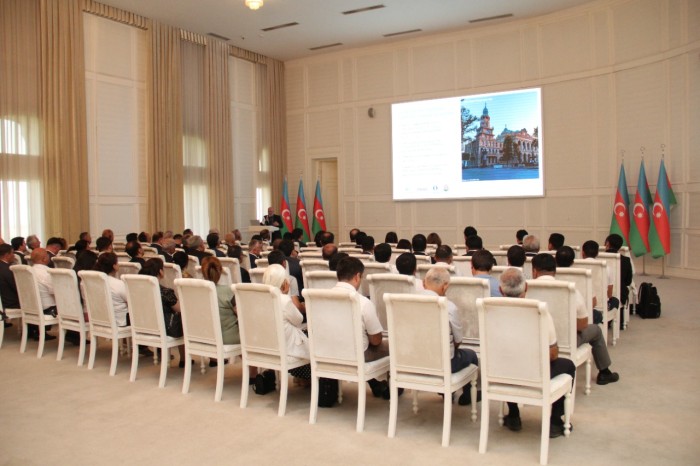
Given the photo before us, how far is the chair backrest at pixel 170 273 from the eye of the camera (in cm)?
597

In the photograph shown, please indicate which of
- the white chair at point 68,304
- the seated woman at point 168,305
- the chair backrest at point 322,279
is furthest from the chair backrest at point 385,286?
the white chair at point 68,304

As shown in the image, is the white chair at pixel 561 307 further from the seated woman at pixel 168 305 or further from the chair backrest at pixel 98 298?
the chair backrest at pixel 98 298

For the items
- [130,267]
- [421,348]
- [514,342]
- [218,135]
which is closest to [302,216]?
[218,135]

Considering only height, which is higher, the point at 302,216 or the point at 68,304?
the point at 302,216

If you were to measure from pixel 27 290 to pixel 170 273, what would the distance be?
1436 millimetres

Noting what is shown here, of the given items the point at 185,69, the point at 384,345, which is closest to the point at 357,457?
the point at 384,345

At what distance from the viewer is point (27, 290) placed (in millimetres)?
6246

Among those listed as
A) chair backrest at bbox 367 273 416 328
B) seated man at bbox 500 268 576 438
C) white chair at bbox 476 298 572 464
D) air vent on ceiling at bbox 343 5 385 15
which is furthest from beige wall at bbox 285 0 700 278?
white chair at bbox 476 298 572 464

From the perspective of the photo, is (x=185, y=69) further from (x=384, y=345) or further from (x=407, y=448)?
(x=407, y=448)

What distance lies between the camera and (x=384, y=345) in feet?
14.4

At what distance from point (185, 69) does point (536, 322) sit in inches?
498

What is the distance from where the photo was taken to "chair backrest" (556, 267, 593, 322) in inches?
185

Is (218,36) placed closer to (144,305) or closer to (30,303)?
(30,303)

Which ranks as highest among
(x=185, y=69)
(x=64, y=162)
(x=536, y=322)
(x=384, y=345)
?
(x=185, y=69)
